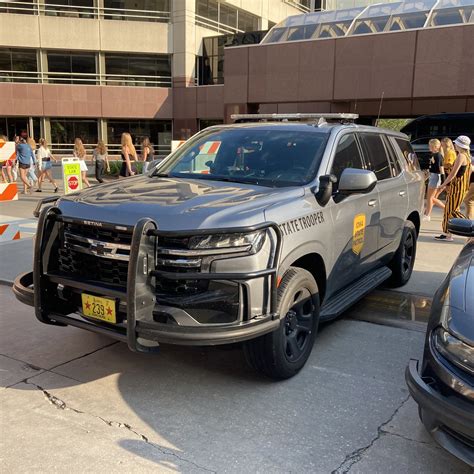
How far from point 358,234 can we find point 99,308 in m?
2.54

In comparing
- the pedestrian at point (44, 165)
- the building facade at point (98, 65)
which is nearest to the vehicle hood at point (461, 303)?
the pedestrian at point (44, 165)

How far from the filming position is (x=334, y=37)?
1875 centimetres

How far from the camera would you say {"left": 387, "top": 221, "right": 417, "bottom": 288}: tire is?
20.7 ft

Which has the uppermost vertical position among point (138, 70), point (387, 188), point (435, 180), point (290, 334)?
point (138, 70)

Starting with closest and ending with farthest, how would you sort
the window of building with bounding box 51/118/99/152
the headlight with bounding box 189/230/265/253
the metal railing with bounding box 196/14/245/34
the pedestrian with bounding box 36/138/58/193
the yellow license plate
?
the headlight with bounding box 189/230/265/253 < the yellow license plate < the pedestrian with bounding box 36/138/58/193 < the window of building with bounding box 51/118/99/152 < the metal railing with bounding box 196/14/245/34

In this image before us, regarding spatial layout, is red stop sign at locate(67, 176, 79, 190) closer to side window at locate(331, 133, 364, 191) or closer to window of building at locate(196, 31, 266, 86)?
side window at locate(331, 133, 364, 191)

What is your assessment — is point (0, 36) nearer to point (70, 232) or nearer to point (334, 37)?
point (334, 37)

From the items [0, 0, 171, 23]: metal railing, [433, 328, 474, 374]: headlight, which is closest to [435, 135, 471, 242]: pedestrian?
[433, 328, 474, 374]: headlight

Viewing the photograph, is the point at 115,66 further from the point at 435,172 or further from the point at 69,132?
the point at 435,172

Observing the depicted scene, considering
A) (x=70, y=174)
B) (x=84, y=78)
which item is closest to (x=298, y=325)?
(x=70, y=174)

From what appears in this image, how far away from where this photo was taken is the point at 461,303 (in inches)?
113

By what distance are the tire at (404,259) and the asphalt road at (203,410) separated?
1.57 metres

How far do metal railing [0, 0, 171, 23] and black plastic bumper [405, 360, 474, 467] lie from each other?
106ft

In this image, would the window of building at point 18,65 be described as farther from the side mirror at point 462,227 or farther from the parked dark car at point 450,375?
the parked dark car at point 450,375
